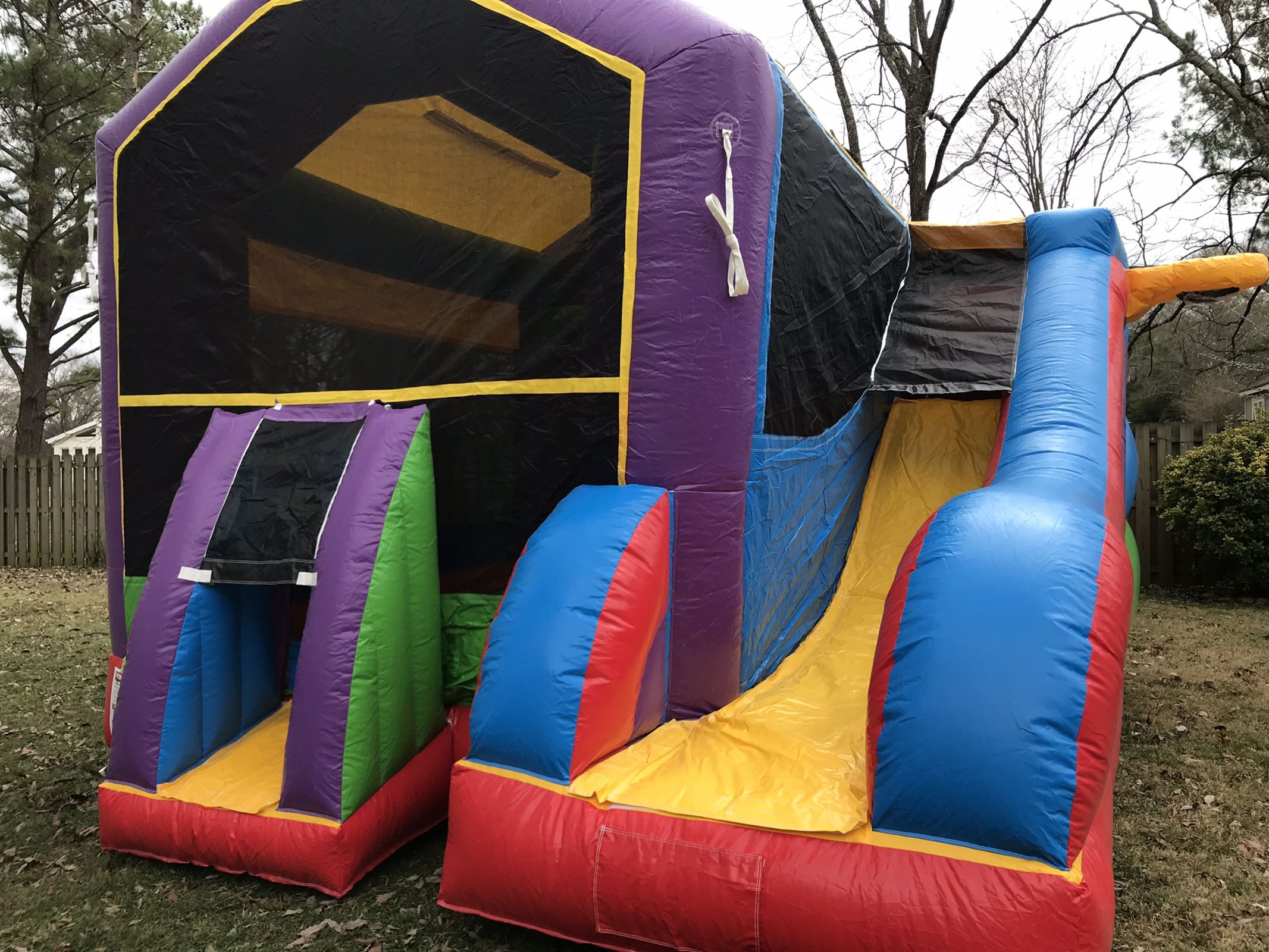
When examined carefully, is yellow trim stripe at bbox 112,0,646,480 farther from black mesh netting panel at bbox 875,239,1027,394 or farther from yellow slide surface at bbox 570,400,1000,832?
black mesh netting panel at bbox 875,239,1027,394

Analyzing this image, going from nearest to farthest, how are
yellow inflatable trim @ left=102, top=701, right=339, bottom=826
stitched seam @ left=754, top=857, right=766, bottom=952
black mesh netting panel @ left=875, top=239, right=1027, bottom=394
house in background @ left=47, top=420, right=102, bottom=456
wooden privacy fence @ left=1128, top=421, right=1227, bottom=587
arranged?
1. stitched seam @ left=754, top=857, right=766, bottom=952
2. yellow inflatable trim @ left=102, top=701, right=339, bottom=826
3. black mesh netting panel @ left=875, top=239, right=1027, bottom=394
4. wooden privacy fence @ left=1128, top=421, right=1227, bottom=587
5. house in background @ left=47, top=420, right=102, bottom=456

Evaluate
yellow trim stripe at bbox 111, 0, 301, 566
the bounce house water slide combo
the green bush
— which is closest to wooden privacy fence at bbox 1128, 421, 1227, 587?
the green bush

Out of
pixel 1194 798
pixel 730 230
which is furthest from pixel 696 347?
pixel 1194 798

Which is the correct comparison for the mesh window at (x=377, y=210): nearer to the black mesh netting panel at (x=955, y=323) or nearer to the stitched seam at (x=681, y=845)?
the stitched seam at (x=681, y=845)

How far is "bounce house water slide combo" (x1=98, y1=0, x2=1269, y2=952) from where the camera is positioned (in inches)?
80.1

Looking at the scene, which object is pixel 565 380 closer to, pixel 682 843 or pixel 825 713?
pixel 825 713

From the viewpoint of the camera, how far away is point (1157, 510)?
7.85 meters

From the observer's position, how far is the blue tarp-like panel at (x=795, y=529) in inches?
122

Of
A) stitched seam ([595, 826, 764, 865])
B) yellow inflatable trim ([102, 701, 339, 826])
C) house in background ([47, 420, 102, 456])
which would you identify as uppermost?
house in background ([47, 420, 102, 456])

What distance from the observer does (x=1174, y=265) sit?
14.7ft

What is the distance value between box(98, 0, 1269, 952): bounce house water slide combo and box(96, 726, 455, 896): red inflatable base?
0.04 feet

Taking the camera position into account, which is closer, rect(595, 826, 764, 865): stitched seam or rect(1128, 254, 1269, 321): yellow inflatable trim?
rect(595, 826, 764, 865): stitched seam

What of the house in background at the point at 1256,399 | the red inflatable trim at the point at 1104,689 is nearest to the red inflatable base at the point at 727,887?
the red inflatable trim at the point at 1104,689

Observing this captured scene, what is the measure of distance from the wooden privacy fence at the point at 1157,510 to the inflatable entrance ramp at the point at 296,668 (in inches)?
275
